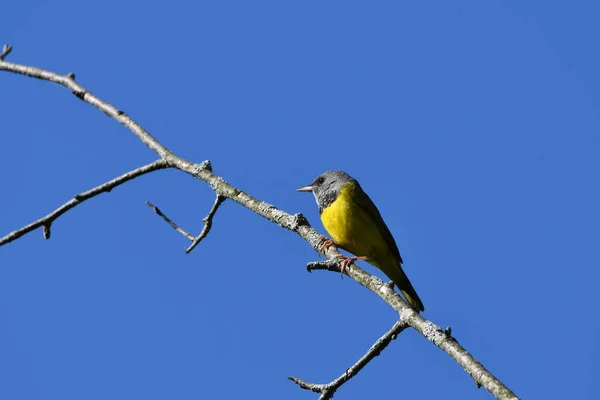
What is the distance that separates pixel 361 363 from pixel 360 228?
12.0ft

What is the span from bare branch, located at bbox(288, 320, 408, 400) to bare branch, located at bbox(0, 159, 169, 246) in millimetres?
A: 1793

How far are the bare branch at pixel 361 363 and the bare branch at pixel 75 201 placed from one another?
179cm

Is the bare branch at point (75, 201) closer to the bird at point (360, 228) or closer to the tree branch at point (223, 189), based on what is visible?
the tree branch at point (223, 189)

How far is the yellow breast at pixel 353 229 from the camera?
7180 mm

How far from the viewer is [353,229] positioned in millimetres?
7164

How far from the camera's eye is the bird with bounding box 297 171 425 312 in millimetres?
7211

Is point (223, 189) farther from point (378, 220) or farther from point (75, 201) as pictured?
point (378, 220)

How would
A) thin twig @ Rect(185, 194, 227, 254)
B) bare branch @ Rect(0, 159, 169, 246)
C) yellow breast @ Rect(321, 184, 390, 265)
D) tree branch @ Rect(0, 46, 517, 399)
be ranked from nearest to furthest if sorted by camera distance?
1. tree branch @ Rect(0, 46, 517, 399)
2. bare branch @ Rect(0, 159, 169, 246)
3. thin twig @ Rect(185, 194, 227, 254)
4. yellow breast @ Rect(321, 184, 390, 265)

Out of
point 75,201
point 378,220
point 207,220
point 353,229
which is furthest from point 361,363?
point 378,220

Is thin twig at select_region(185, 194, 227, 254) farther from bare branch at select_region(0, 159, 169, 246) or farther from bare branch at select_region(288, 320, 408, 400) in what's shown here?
bare branch at select_region(288, 320, 408, 400)

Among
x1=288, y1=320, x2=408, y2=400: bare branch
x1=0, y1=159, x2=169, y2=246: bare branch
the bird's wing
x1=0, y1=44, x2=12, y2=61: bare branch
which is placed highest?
the bird's wing

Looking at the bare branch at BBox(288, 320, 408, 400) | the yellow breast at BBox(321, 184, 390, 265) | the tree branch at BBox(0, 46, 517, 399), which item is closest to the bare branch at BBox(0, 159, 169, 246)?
the tree branch at BBox(0, 46, 517, 399)

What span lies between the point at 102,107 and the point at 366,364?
2650 mm

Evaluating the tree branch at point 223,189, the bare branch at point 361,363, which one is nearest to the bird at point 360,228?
the tree branch at point 223,189
